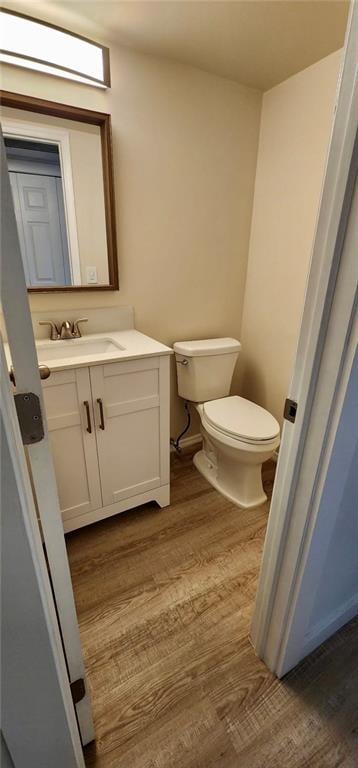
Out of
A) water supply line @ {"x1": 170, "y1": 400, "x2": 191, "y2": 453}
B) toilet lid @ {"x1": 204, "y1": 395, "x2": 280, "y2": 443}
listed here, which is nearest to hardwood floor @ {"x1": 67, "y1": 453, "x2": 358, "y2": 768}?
toilet lid @ {"x1": 204, "y1": 395, "x2": 280, "y2": 443}

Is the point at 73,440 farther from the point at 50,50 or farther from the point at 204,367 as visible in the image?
the point at 50,50

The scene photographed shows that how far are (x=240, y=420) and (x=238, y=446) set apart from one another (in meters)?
0.16

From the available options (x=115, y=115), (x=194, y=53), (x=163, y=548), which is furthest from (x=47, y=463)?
(x=194, y=53)

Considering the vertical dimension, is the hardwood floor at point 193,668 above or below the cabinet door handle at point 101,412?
below

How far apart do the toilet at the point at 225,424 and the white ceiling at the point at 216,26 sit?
1357 millimetres

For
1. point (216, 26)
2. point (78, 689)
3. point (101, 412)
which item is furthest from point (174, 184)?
point (78, 689)

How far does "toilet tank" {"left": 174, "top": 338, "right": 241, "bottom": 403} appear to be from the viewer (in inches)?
72.4

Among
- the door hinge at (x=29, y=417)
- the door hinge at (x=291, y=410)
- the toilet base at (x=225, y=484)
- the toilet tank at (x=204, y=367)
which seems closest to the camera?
the door hinge at (x=29, y=417)

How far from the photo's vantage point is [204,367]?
1.86 meters

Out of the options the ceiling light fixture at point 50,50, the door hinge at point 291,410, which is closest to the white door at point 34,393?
the door hinge at point 291,410

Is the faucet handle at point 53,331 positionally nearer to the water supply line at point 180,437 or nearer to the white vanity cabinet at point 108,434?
the white vanity cabinet at point 108,434

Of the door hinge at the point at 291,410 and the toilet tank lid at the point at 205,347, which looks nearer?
the door hinge at the point at 291,410

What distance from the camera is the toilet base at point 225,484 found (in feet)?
5.68

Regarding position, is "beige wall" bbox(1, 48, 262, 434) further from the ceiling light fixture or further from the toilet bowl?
the toilet bowl
